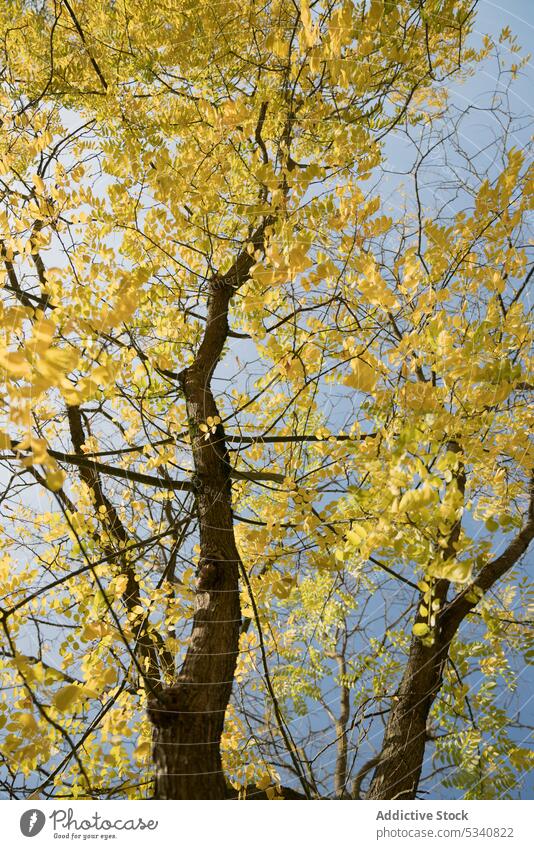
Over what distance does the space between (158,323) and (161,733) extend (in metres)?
1.71

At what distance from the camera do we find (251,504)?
3.08 m

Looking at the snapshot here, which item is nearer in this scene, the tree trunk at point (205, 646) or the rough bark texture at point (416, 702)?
the tree trunk at point (205, 646)

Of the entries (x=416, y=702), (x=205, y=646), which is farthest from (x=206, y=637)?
(x=416, y=702)
